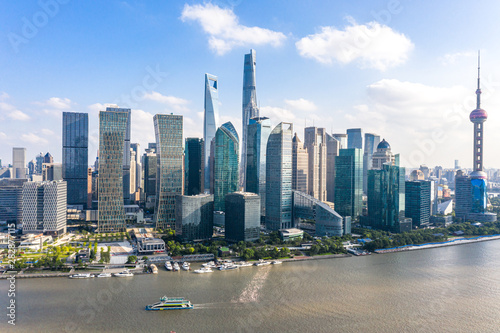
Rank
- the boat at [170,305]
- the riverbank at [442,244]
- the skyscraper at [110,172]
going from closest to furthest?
the boat at [170,305] < the riverbank at [442,244] < the skyscraper at [110,172]

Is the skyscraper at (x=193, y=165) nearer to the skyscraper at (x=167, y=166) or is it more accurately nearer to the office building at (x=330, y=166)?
the skyscraper at (x=167, y=166)

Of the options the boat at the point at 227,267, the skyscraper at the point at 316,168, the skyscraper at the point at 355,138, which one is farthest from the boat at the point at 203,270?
the skyscraper at the point at 355,138

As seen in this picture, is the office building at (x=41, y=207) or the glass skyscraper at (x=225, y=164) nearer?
the office building at (x=41, y=207)

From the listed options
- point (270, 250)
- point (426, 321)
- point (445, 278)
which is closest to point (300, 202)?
point (270, 250)

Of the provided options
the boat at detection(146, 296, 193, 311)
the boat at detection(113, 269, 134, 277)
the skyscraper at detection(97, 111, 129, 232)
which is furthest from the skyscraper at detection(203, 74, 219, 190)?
the boat at detection(146, 296, 193, 311)

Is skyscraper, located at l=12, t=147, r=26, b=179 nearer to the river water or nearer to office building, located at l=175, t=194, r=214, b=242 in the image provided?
office building, located at l=175, t=194, r=214, b=242

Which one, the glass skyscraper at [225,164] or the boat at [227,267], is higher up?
the glass skyscraper at [225,164]
